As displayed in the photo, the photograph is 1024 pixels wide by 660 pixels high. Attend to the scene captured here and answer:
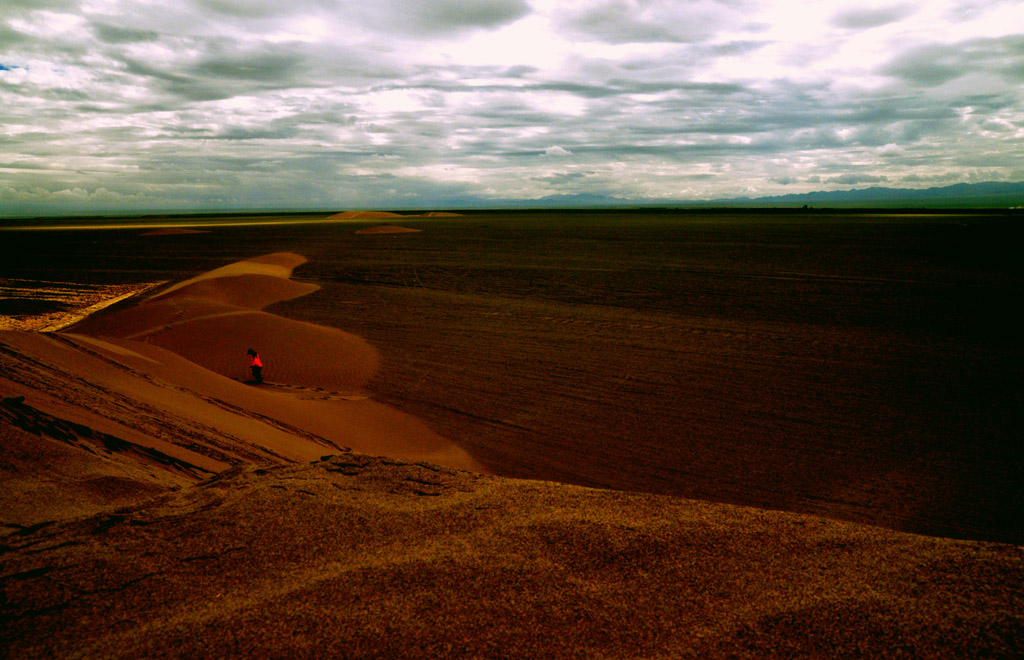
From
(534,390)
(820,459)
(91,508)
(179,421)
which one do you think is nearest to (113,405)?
(179,421)

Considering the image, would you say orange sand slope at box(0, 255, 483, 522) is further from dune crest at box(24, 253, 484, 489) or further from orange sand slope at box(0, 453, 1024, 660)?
orange sand slope at box(0, 453, 1024, 660)

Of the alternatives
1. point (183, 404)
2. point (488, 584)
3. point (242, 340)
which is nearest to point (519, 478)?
point (488, 584)

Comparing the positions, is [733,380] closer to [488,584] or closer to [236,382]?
[488,584]

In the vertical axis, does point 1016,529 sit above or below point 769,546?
below

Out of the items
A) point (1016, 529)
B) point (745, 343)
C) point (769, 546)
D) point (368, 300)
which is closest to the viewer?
point (769, 546)

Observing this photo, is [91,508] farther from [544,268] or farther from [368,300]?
[544,268]
